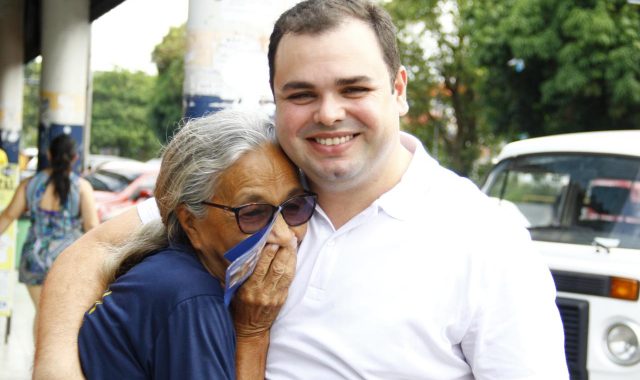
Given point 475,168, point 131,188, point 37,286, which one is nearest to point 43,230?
point 37,286

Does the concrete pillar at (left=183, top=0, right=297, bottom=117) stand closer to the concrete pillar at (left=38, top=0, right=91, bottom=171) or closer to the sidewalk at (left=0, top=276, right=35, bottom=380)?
the sidewalk at (left=0, top=276, right=35, bottom=380)

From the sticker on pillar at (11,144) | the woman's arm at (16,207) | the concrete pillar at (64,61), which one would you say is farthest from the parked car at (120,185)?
the woman's arm at (16,207)

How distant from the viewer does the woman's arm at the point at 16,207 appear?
25.2 ft

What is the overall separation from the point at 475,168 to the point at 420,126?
4168mm

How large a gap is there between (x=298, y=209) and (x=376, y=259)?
25cm

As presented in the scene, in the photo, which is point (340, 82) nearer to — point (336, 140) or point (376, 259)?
point (336, 140)

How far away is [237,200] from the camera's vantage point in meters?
2.19

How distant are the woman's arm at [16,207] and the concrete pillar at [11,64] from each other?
4697 millimetres

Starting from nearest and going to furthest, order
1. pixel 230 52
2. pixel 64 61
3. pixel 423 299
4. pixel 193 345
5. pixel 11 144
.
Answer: pixel 193 345 → pixel 423 299 → pixel 230 52 → pixel 64 61 → pixel 11 144

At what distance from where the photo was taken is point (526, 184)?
6137 mm

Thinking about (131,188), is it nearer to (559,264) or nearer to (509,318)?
(559,264)

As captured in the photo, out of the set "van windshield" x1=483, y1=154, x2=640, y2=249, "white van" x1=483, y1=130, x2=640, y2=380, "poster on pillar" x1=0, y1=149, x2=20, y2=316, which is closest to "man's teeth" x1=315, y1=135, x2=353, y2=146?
"white van" x1=483, y1=130, x2=640, y2=380

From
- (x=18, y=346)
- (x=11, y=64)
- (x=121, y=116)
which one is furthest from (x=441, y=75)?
(x=121, y=116)

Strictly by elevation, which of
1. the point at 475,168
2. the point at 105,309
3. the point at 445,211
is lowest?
the point at 475,168
